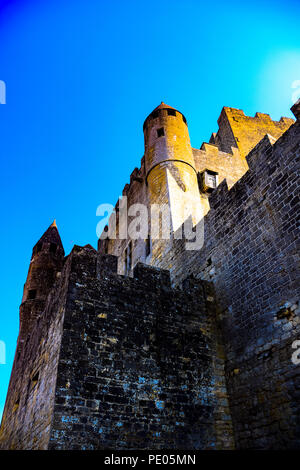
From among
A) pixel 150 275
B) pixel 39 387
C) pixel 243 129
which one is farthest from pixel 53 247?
pixel 243 129

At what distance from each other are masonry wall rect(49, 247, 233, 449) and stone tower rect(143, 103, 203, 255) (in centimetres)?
484

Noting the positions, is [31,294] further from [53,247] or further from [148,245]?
[148,245]

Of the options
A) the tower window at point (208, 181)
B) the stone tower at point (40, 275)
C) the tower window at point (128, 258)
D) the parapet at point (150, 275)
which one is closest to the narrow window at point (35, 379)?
the parapet at point (150, 275)

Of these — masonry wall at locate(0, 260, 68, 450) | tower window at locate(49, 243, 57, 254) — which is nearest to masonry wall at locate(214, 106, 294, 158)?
Answer: tower window at locate(49, 243, 57, 254)

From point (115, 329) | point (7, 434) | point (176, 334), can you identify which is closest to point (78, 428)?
point (115, 329)

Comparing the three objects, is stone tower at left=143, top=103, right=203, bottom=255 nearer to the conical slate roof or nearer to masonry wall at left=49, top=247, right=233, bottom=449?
masonry wall at left=49, top=247, right=233, bottom=449

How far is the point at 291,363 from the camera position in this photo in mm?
5910

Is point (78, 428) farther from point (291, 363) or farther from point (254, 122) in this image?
point (254, 122)

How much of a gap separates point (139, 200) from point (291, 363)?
1148 centimetres

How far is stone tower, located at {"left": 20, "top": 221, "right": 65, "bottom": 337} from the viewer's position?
47.3 ft

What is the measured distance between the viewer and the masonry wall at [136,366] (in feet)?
19.0

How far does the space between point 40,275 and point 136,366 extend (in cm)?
988

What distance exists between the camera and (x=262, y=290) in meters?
7.03
